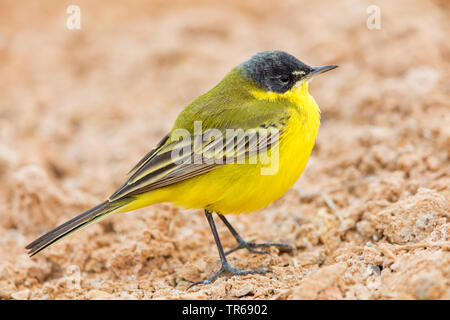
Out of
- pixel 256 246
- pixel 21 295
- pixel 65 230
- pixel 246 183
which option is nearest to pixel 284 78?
pixel 246 183

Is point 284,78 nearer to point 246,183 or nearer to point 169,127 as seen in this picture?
point 246,183

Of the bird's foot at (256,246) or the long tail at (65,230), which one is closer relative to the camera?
the long tail at (65,230)

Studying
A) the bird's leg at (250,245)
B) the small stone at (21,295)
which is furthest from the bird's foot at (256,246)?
the small stone at (21,295)

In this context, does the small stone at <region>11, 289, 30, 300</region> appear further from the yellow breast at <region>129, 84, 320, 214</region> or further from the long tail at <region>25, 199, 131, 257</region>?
the yellow breast at <region>129, 84, 320, 214</region>

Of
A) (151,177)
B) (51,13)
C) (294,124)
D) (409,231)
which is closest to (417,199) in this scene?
(409,231)

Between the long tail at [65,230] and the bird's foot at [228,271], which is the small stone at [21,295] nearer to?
the long tail at [65,230]

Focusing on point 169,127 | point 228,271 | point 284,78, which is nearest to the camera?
point 228,271
